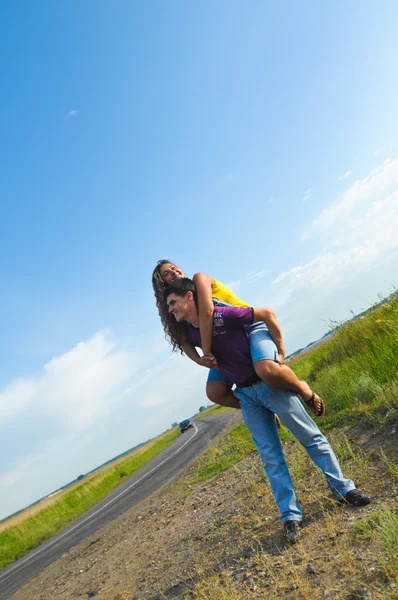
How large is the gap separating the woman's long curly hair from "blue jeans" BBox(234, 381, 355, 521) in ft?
2.37

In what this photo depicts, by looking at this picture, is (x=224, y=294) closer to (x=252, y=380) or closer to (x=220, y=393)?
(x=252, y=380)

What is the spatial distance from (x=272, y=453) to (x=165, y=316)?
4.83 ft

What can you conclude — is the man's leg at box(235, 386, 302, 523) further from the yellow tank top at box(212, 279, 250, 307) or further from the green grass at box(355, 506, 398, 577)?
the yellow tank top at box(212, 279, 250, 307)

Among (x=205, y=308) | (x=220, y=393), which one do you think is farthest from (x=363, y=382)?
(x=205, y=308)

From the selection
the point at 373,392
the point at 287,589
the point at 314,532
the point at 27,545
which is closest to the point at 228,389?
the point at 314,532

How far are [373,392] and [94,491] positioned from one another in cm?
2215

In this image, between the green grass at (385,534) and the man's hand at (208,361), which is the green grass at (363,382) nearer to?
A: the green grass at (385,534)

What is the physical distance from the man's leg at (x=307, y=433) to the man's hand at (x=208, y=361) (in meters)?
0.40

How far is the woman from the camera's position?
3482mm

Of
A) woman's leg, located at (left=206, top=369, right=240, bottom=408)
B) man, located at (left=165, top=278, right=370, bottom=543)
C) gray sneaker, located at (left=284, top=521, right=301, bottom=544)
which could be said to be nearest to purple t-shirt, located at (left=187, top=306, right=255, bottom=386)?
man, located at (left=165, top=278, right=370, bottom=543)

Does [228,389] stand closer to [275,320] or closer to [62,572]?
[275,320]

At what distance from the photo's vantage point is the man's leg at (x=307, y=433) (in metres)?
3.46

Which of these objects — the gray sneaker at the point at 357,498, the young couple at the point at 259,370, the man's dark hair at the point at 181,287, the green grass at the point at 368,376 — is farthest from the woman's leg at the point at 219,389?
the green grass at the point at 368,376

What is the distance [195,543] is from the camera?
4.55 m
